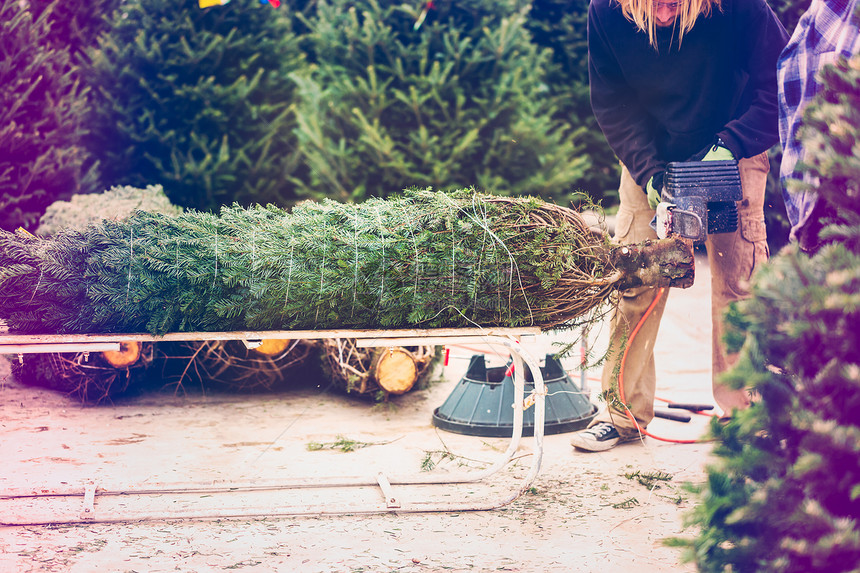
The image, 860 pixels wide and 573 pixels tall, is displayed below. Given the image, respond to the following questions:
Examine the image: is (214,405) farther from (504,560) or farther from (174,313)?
(504,560)

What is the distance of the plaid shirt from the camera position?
1839 mm

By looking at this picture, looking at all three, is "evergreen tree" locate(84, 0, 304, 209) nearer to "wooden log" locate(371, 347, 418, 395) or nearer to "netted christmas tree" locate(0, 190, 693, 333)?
"wooden log" locate(371, 347, 418, 395)

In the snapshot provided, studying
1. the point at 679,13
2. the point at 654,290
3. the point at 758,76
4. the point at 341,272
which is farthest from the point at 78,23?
the point at 758,76

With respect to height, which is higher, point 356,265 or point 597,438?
point 356,265

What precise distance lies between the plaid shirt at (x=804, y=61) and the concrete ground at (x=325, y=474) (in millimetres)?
762

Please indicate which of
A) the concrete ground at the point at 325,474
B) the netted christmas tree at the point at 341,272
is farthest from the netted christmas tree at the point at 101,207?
the netted christmas tree at the point at 341,272

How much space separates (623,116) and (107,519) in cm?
268

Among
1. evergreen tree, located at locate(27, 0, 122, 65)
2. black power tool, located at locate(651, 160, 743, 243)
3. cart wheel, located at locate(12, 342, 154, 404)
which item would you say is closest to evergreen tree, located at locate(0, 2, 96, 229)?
evergreen tree, located at locate(27, 0, 122, 65)

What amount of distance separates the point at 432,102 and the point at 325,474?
4369mm

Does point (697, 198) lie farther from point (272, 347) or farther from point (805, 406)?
point (272, 347)

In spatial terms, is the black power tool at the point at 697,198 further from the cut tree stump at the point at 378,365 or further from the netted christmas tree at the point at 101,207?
the netted christmas tree at the point at 101,207

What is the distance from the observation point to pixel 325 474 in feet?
9.89

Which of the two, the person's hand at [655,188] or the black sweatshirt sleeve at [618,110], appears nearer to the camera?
the person's hand at [655,188]

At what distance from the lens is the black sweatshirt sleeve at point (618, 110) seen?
3.20 meters
